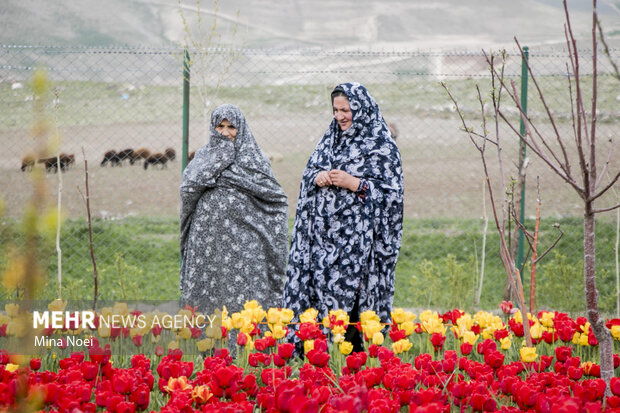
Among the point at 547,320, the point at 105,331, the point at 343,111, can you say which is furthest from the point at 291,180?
the point at 105,331

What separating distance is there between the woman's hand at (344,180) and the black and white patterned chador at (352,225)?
50 mm

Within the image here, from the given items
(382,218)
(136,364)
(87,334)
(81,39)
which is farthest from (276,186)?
(81,39)

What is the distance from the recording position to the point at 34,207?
2.68ft

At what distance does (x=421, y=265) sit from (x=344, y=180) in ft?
7.51

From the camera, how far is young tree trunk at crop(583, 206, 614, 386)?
2.06 metres

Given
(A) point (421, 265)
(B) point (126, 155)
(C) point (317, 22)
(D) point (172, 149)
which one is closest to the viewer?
(A) point (421, 265)

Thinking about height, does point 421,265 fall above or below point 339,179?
below

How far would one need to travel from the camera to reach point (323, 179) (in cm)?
361

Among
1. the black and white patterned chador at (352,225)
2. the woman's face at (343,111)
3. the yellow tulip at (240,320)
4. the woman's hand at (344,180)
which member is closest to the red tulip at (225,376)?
the yellow tulip at (240,320)

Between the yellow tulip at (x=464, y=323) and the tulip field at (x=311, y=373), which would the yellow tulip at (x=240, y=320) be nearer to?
the tulip field at (x=311, y=373)

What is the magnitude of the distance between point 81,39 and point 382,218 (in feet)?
139

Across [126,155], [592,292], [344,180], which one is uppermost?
[126,155]

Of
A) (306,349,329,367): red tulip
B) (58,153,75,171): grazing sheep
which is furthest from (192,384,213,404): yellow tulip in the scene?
(58,153,75,171): grazing sheep

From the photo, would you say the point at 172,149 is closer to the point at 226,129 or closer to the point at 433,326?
the point at 226,129
